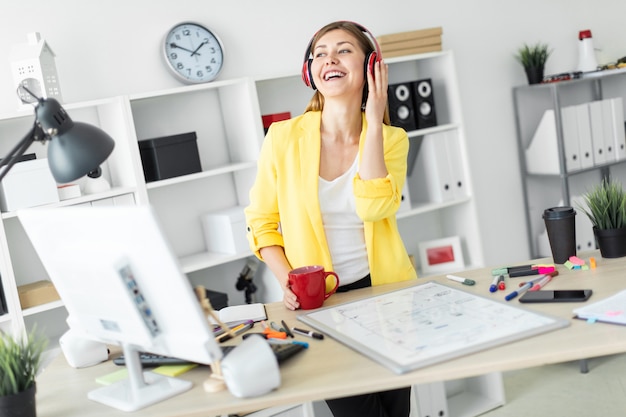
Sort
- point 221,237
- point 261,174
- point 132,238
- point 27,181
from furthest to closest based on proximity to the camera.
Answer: point 221,237 < point 27,181 < point 261,174 < point 132,238

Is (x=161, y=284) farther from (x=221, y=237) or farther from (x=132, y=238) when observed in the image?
(x=221, y=237)

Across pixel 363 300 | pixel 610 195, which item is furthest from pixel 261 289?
pixel 610 195

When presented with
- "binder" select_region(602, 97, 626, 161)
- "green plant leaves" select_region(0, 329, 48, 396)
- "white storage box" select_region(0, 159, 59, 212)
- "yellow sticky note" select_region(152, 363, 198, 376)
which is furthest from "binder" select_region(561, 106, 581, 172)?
"green plant leaves" select_region(0, 329, 48, 396)

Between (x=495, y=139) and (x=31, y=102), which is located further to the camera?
(x=495, y=139)

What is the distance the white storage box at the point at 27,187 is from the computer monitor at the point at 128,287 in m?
1.34

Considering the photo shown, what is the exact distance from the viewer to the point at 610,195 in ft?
7.14

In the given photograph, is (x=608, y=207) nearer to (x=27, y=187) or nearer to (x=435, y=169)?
(x=435, y=169)

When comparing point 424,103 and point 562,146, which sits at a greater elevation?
point 424,103

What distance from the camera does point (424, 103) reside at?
389 centimetres

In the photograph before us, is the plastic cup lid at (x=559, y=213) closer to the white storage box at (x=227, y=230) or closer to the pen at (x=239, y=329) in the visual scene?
the pen at (x=239, y=329)

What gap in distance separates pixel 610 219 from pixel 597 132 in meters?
2.32

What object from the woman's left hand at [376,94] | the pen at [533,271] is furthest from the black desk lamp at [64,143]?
the pen at [533,271]

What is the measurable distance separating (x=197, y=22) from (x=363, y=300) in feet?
6.55

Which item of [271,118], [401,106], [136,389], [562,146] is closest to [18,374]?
[136,389]
